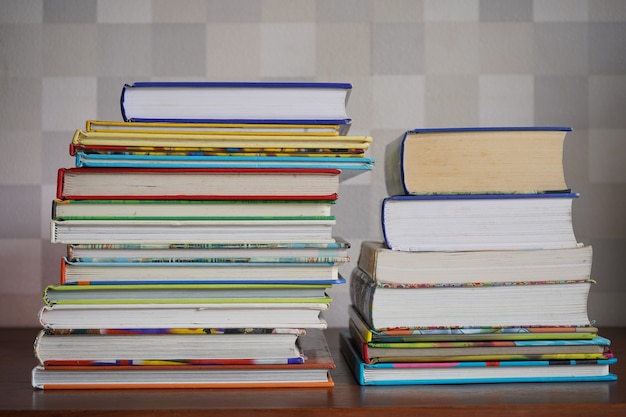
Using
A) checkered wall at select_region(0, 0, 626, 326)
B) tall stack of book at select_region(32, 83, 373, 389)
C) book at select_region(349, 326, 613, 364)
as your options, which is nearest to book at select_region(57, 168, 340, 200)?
tall stack of book at select_region(32, 83, 373, 389)

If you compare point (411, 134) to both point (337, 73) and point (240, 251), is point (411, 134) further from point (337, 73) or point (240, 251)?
point (337, 73)

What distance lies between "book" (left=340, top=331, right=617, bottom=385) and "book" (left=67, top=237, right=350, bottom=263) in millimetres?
154

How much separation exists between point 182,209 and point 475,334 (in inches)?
15.7

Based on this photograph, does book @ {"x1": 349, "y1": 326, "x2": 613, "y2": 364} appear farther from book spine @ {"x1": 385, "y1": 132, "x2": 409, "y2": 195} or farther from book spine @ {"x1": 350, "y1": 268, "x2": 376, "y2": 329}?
book spine @ {"x1": 385, "y1": 132, "x2": 409, "y2": 195}

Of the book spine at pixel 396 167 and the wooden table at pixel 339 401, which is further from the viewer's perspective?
the book spine at pixel 396 167

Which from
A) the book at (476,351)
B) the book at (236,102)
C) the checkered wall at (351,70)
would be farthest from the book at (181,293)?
the checkered wall at (351,70)

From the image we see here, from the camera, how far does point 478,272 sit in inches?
31.0

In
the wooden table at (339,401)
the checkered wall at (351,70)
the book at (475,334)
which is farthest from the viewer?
the checkered wall at (351,70)

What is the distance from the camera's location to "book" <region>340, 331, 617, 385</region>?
0.78 meters

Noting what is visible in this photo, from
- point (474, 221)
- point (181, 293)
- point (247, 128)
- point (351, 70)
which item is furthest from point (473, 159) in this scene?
point (351, 70)

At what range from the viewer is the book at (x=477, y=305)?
78 cm

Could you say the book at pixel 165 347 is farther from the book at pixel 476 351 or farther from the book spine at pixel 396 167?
the book spine at pixel 396 167

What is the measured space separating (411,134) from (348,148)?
3.3 inches

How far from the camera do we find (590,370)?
Result: 801mm
